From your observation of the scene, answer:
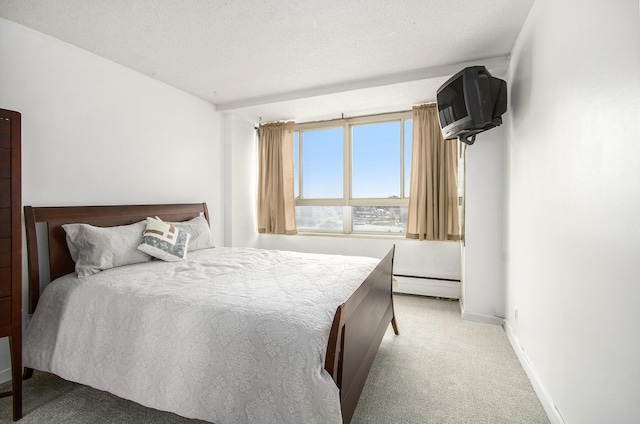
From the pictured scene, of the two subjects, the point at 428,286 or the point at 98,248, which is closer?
the point at 98,248

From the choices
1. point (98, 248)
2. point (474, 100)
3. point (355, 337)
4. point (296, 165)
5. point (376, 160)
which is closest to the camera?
point (355, 337)

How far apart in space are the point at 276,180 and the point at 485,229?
9.41ft

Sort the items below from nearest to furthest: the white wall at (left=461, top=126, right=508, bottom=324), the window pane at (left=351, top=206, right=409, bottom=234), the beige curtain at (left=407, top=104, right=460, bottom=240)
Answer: the white wall at (left=461, top=126, right=508, bottom=324)
the beige curtain at (left=407, top=104, right=460, bottom=240)
the window pane at (left=351, top=206, right=409, bottom=234)

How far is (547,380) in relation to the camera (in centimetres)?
170

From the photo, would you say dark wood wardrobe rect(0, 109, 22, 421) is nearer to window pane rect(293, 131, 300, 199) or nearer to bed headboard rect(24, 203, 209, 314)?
bed headboard rect(24, 203, 209, 314)

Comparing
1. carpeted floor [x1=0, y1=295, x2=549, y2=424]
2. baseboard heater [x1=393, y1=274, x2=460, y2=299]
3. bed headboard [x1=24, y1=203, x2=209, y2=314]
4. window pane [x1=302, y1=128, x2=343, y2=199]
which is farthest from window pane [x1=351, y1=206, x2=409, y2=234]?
bed headboard [x1=24, y1=203, x2=209, y2=314]

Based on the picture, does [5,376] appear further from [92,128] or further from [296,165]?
[296,165]

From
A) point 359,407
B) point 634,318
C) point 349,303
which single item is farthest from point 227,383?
point 634,318

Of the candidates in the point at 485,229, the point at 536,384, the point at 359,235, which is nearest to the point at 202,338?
the point at 536,384

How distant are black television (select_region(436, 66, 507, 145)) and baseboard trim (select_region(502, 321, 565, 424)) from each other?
1.76 metres

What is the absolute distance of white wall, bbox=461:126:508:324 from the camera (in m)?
2.86

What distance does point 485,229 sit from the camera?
2.92 metres

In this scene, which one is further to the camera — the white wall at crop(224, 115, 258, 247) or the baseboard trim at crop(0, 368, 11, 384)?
the white wall at crop(224, 115, 258, 247)

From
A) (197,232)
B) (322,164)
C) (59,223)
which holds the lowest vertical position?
(197,232)
